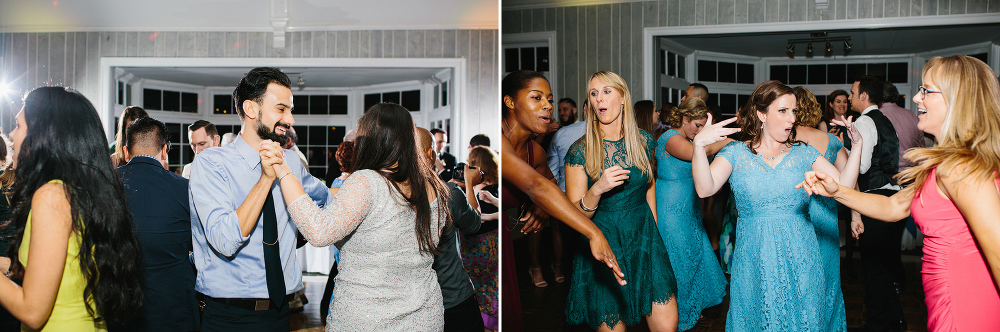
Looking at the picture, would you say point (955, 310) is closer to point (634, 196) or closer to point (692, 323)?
point (634, 196)

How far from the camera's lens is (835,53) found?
419cm

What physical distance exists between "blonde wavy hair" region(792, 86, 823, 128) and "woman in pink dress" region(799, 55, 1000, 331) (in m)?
0.87

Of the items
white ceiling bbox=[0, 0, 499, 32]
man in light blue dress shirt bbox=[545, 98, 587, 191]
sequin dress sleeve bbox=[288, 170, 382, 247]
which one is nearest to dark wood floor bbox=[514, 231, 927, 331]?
man in light blue dress shirt bbox=[545, 98, 587, 191]

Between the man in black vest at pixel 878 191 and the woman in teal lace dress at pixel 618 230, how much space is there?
140cm

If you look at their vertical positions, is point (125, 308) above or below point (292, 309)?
above

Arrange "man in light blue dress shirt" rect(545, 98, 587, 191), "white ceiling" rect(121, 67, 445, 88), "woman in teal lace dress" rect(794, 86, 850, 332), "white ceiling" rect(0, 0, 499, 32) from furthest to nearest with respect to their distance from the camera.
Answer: "white ceiling" rect(121, 67, 445, 88) → "white ceiling" rect(0, 0, 499, 32) → "man in light blue dress shirt" rect(545, 98, 587, 191) → "woman in teal lace dress" rect(794, 86, 850, 332)

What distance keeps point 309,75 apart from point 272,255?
632 centimetres

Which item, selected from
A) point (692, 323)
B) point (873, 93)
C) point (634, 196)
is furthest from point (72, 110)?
point (873, 93)

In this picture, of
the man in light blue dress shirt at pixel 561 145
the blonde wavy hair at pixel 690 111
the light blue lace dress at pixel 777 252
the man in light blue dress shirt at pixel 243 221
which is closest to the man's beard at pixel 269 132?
the man in light blue dress shirt at pixel 243 221

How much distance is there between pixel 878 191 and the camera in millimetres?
2732

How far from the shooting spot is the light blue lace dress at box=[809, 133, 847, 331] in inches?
82.1

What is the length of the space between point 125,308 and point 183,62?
5.23 meters

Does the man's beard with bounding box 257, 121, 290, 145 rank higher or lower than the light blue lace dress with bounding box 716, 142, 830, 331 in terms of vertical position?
higher

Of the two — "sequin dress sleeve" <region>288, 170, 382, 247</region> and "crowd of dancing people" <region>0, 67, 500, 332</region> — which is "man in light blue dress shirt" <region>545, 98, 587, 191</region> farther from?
"sequin dress sleeve" <region>288, 170, 382, 247</region>
